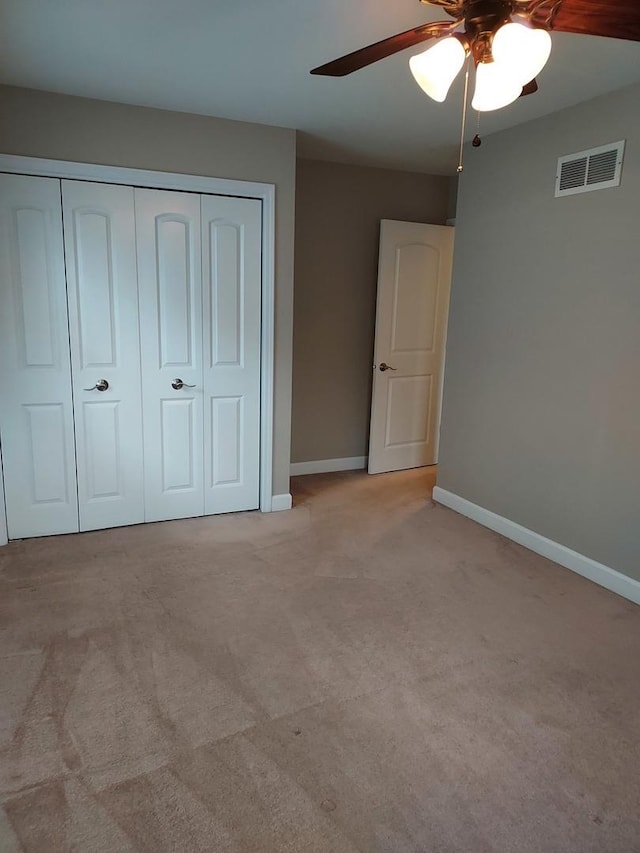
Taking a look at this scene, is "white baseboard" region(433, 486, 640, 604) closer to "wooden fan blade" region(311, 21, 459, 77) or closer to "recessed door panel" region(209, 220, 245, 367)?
"recessed door panel" region(209, 220, 245, 367)

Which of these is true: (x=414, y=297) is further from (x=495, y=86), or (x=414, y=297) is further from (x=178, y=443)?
(x=495, y=86)

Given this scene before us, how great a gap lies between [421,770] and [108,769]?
0.97 metres

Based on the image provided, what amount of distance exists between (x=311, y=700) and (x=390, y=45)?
2.17m

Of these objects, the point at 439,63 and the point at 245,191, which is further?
the point at 245,191

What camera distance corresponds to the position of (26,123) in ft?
9.82

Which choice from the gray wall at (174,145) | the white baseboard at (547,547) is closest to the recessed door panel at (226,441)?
the gray wall at (174,145)

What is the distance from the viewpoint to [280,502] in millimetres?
4000

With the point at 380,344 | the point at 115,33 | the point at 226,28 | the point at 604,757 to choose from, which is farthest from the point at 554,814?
the point at 380,344

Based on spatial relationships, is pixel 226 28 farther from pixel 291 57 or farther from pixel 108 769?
pixel 108 769

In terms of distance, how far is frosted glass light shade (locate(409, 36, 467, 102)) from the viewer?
157 cm

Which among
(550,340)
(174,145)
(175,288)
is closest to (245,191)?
(174,145)

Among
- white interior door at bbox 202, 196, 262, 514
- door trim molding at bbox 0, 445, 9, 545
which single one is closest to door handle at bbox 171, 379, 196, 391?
white interior door at bbox 202, 196, 262, 514

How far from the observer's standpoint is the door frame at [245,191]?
10.0 ft

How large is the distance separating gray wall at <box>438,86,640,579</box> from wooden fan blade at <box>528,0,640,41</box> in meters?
1.43
